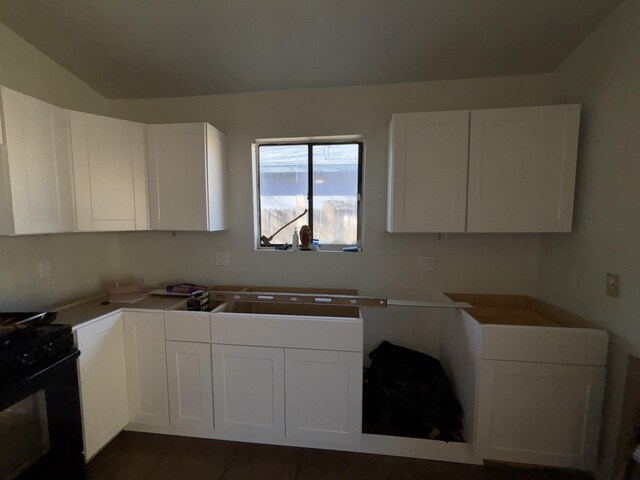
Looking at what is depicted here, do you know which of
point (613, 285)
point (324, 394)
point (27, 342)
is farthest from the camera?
point (324, 394)

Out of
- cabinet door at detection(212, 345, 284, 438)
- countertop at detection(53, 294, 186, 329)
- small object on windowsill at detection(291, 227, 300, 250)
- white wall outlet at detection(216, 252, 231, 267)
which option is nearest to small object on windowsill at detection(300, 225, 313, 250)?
small object on windowsill at detection(291, 227, 300, 250)

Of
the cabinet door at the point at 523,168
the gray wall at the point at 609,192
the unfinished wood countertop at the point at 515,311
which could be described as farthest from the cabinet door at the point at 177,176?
the gray wall at the point at 609,192

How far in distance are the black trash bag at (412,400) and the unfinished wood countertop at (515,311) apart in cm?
50

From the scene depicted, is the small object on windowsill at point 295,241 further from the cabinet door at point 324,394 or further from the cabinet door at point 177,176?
the cabinet door at point 324,394

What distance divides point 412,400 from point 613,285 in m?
1.25

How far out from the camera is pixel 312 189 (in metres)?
2.26

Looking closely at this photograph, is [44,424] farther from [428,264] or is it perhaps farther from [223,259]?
[428,264]

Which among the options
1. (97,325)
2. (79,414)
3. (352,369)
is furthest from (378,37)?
(79,414)

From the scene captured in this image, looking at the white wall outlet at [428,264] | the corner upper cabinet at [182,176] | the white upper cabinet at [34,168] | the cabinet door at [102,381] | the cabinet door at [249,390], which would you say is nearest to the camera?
the white upper cabinet at [34,168]

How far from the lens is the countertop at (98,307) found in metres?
1.58

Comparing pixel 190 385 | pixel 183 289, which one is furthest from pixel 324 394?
pixel 183 289

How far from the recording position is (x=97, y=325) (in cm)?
157

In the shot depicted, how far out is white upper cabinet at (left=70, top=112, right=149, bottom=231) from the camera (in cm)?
172

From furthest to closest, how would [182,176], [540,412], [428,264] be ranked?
[428,264]
[182,176]
[540,412]
